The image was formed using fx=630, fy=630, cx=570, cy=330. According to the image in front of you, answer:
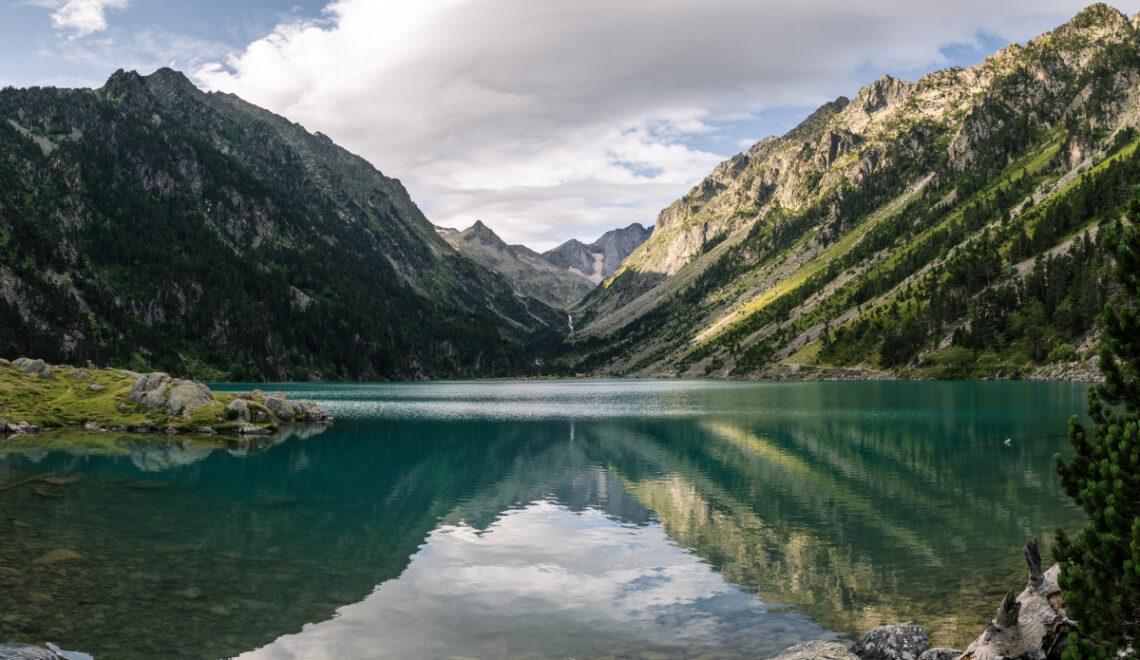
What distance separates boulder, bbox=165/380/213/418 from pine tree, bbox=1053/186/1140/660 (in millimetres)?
93430

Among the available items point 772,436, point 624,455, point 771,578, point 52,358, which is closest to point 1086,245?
point 772,436

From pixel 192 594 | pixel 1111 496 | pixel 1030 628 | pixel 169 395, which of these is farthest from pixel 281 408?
pixel 1111 496

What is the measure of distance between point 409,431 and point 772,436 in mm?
47172

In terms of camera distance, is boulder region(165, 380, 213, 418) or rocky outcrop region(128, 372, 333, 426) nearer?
boulder region(165, 380, 213, 418)

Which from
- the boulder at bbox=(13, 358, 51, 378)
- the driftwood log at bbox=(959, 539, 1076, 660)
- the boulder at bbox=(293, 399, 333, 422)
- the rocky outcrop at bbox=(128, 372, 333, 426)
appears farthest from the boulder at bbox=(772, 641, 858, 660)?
the boulder at bbox=(13, 358, 51, 378)

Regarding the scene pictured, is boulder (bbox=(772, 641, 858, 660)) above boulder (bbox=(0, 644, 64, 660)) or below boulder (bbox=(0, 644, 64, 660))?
below

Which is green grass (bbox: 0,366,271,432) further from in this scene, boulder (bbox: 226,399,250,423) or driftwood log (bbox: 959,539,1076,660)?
driftwood log (bbox: 959,539,1076,660)

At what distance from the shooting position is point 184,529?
32.8 metres

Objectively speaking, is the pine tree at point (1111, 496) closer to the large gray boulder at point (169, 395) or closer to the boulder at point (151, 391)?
the large gray boulder at point (169, 395)

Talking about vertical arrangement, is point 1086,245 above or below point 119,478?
above

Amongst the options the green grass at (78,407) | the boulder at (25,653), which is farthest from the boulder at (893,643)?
the green grass at (78,407)

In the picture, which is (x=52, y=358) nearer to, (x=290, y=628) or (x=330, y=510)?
(x=330, y=510)

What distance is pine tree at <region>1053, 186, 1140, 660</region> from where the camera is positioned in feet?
38.0

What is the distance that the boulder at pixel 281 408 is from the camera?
9500 cm
